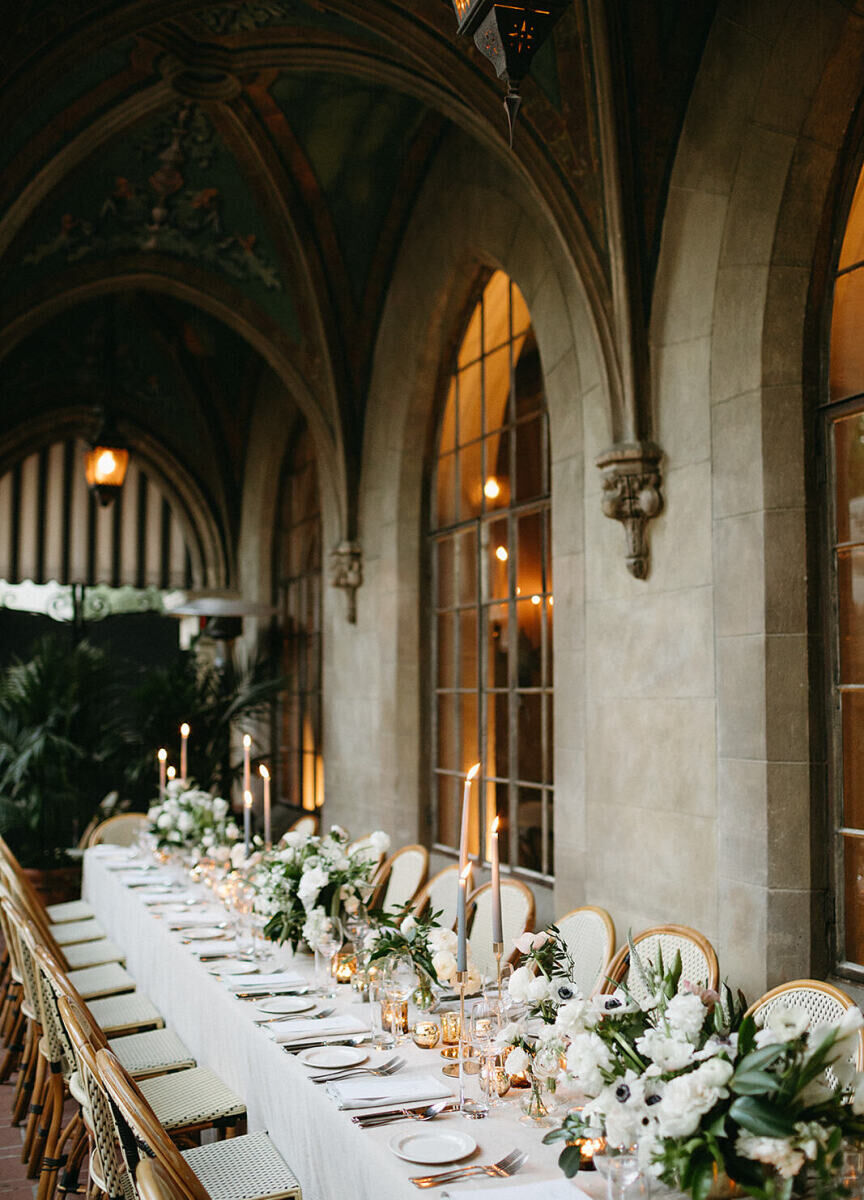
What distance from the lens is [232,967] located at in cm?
411

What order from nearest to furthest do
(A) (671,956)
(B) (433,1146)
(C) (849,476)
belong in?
(B) (433,1146), (A) (671,956), (C) (849,476)

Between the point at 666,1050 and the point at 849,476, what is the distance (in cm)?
267

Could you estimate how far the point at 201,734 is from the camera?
9438mm

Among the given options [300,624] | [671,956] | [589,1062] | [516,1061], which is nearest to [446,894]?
[671,956]

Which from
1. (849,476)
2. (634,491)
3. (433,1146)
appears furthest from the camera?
(634,491)

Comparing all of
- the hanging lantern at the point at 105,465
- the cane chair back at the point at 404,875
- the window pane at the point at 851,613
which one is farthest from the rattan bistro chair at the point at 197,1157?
the hanging lantern at the point at 105,465

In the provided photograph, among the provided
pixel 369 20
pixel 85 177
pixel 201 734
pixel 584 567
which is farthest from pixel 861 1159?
pixel 201 734

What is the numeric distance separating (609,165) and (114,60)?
2.86 m

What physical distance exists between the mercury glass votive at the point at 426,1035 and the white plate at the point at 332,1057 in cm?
16

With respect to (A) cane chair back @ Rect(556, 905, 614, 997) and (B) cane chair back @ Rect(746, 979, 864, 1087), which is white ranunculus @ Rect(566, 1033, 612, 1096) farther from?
(A) cane chair back @ Rect(556, 905, 614, 997)

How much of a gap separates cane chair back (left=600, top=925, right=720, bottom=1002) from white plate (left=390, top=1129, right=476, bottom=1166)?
1.09 metres

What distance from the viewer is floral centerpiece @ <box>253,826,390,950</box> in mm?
3949

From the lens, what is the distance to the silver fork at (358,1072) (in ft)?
9.33

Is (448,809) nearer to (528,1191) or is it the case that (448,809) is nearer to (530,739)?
(530,739)
